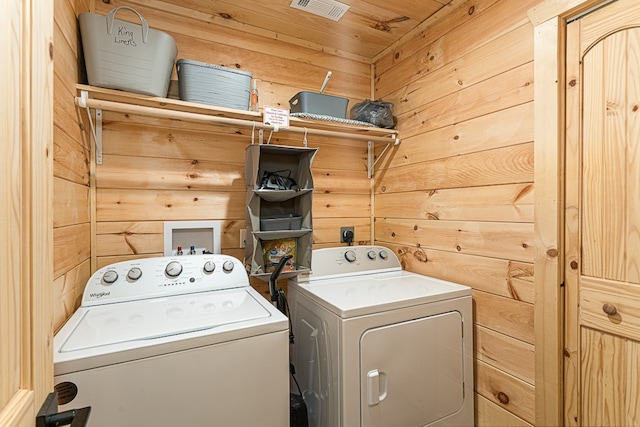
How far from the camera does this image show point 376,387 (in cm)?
131

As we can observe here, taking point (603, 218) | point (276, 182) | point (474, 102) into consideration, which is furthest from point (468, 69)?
point (276, 182)

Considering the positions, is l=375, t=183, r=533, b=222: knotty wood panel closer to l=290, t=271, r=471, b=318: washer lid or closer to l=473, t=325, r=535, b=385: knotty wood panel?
l=290, t=271, r=471, b=318: washer lid

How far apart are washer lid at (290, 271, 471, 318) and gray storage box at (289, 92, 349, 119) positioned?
3.29 ft

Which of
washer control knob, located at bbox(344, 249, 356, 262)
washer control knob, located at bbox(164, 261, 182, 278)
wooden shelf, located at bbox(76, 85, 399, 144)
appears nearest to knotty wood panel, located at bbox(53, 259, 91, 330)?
washer control knob, located at bbox(164, 261, 182, 278)

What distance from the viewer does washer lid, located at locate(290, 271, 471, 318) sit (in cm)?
134

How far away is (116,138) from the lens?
1.65 m

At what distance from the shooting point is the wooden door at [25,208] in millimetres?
500

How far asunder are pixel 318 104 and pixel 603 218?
1.45 metres

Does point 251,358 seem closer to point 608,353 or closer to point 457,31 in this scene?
point 608,353

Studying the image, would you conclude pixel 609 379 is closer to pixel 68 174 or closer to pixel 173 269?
pixel 173 269

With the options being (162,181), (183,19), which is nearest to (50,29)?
(162,181)

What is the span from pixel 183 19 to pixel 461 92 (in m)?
Result: 1.61

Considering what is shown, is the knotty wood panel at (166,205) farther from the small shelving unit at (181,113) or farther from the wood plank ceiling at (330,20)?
the wood plank ceiling at (330,20)

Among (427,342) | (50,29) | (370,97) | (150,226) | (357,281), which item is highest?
(370,97)
